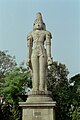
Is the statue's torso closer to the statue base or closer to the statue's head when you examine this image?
the statue's head

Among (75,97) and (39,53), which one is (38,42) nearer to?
(39,53)

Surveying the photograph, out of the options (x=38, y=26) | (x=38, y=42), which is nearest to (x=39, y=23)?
(x=38, y=26)

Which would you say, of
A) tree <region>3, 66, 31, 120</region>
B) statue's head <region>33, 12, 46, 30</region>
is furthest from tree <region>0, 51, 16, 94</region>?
statue's head <region>33, 12, 46, 30</region>

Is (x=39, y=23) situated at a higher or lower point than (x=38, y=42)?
higher

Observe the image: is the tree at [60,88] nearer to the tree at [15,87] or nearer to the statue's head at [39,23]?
the tree at [15,87]

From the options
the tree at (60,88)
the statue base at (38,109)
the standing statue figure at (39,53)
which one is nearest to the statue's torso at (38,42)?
the standing statue figure at (39,53)

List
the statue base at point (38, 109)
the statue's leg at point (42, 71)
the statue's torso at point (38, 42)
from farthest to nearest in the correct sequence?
the statue's torso at point (38, 42) < the statue's leg at point (42, 71) < the statue base at point (38, 109)

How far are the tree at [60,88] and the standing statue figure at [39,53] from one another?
19.5 metres

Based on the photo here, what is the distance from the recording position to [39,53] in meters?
13.2

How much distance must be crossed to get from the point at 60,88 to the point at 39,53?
22107mm

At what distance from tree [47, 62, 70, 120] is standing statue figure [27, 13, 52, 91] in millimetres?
19510

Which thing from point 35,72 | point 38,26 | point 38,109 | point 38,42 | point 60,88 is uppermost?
point 60,88

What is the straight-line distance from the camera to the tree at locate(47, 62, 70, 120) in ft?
108

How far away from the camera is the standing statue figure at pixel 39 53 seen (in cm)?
1300
